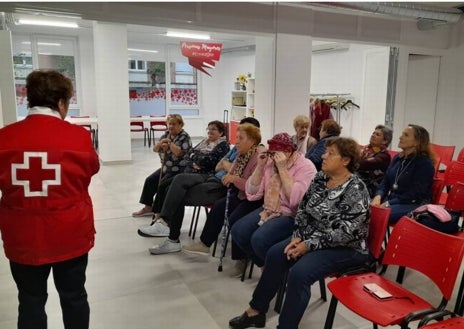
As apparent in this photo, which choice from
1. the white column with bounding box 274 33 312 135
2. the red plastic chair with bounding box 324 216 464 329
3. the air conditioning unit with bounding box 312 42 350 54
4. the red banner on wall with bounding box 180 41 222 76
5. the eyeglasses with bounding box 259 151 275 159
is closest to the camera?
the red plastic chair with bounding box 324 216 464 329

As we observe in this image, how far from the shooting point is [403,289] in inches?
75.8

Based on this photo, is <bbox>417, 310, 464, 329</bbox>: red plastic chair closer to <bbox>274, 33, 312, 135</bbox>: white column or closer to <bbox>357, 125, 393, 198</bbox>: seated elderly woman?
<bbox>357, 125, 393, 198</bbox>: seated elderly woman

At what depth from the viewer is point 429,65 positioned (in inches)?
274

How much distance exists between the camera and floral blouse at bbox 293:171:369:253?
2090mm

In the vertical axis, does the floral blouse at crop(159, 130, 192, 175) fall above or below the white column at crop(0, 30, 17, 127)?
below

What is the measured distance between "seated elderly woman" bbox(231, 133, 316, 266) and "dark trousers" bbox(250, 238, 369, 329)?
0.26 m

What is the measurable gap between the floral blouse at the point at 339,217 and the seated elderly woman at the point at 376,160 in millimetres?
1505

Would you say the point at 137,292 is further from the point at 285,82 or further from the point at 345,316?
the point at 285,82

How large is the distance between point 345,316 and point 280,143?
3.95 ft

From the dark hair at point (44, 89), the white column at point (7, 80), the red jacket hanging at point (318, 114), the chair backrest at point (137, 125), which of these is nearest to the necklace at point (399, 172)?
the dark hair at point (44, 89)

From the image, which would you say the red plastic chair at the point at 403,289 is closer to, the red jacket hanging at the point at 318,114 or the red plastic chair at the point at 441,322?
the red plastic chair at the point at 441,322

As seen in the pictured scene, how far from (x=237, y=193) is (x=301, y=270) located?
4.12 feet

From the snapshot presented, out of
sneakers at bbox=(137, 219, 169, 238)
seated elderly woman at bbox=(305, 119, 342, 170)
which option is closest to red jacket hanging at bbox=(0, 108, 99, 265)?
sneakers at bbox=(137, 219, 169, 238)

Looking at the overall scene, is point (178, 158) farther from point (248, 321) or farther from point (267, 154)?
point (248, 321)
